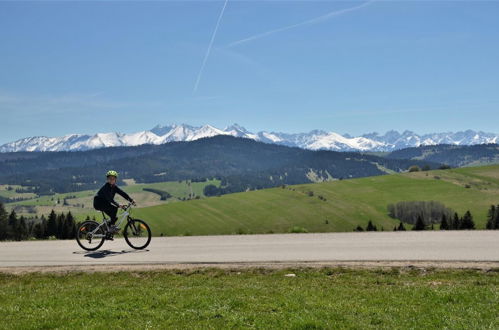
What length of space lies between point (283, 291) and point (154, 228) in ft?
456

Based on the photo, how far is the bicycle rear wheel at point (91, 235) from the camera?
19.6 meters

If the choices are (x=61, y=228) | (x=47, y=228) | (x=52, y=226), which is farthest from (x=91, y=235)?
(x=47, y=228)

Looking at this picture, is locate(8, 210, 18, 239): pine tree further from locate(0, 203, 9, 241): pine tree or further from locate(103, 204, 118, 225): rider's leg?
locate(103, 204, 118, 225): rider's leg

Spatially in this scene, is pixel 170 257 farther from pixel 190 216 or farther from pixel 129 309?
pixel 190 216

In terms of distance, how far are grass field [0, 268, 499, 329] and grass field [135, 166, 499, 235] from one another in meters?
133

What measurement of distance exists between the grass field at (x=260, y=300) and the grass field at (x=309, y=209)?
435ft

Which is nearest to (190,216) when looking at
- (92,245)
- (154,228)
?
(154,228)

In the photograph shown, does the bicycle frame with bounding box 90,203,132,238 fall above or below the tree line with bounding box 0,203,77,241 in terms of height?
above

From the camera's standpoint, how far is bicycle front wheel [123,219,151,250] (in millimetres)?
19734

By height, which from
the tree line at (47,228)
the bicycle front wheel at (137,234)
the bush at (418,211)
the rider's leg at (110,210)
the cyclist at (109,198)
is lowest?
the bush at (418,211)

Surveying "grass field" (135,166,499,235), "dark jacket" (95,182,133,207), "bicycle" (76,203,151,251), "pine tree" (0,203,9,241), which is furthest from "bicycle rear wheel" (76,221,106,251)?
"grass field" (135,166,499,235)

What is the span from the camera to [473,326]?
864 cm

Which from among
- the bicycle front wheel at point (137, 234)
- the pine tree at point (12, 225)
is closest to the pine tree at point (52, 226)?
the pine tree at point (12, 225)

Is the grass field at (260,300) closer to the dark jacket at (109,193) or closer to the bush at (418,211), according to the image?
Answer: the dark jacket at (109,193)
